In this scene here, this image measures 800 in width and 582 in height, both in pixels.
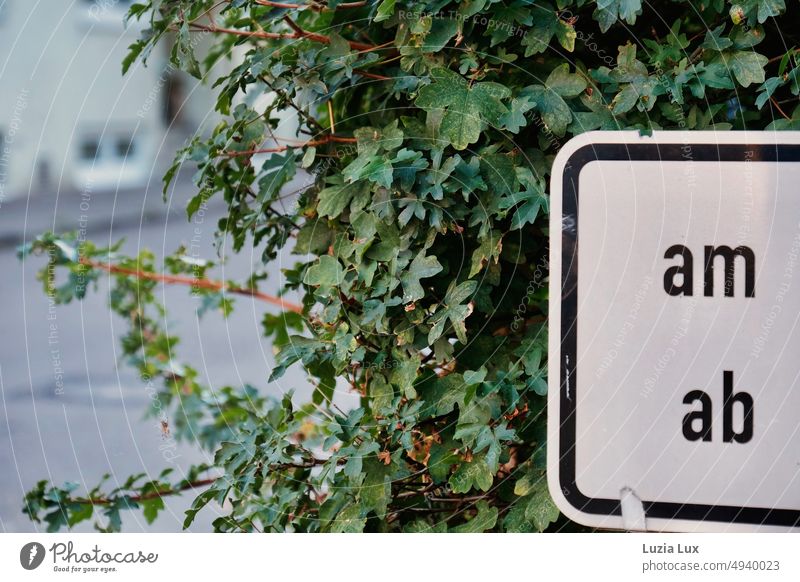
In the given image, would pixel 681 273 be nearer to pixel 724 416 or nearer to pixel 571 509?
pixel 724 416

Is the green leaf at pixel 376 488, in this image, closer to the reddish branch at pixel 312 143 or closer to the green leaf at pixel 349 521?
the green leaf at pixel 349 521

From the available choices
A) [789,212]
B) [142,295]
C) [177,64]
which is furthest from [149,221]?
[789,212]

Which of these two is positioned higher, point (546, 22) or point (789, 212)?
point (546, 22)

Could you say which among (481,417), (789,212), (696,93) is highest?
(696,93)

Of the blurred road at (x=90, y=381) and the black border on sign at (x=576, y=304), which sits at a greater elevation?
the black border on sign at (x=576, y=304)

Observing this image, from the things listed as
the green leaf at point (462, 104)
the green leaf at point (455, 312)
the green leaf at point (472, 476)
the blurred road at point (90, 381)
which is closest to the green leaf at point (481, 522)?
the green leaf at point (472, 476)

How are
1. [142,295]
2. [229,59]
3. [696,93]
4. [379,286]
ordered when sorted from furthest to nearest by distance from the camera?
[142,295] < [229,59] < [379,286] < [696,93]

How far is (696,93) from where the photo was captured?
3.84 ft

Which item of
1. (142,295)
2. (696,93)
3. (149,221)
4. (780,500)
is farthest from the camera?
(149,221)

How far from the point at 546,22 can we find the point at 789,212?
469 millimetres

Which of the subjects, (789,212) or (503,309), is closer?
(789,212)

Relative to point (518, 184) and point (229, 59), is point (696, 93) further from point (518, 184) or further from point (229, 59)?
point (229, 59)

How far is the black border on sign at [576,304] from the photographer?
36.6 inches
